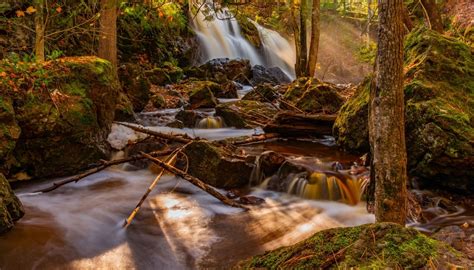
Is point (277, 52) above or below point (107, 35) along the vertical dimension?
above

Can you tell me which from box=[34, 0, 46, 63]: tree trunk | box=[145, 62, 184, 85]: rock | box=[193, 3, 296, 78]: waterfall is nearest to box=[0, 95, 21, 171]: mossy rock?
box=[34, 0, 46, 63]: tree trunk

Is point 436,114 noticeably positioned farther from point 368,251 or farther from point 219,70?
point 219,70

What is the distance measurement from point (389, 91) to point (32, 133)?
5.55 meters

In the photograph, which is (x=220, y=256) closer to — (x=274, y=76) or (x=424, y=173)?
(x=424, y=173)

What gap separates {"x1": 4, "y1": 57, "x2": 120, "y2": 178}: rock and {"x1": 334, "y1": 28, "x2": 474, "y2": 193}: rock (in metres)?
4.74

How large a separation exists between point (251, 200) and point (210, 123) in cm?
493

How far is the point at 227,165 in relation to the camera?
6199 mm

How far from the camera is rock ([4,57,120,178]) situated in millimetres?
6230

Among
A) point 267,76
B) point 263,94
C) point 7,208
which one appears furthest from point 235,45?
point 7,208

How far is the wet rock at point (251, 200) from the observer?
5.71m

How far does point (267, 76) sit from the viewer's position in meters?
19.6

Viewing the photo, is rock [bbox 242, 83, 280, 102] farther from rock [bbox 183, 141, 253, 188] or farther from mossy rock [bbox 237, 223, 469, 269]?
mossy rock [bbox 237, 223, 469, 269]

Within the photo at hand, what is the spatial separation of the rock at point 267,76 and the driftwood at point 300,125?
396 inches

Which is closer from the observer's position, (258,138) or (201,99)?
(258,138)
